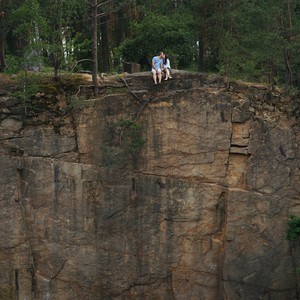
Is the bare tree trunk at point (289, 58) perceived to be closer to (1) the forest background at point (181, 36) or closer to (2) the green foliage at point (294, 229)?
(1) the forest background at point (181, 36)

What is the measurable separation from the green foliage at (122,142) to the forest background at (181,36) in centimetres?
245

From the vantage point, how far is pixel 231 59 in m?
18.1

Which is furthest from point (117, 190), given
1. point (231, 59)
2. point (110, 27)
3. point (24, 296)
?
point (110, 27)

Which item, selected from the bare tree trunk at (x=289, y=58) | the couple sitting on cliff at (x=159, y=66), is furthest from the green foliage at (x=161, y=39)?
the bare tree trunk at (x=289, y=58)

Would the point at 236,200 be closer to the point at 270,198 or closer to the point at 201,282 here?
the point at 270,198

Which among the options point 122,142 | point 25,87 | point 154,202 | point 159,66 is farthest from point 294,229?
point 25,87

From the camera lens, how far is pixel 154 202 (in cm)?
1717

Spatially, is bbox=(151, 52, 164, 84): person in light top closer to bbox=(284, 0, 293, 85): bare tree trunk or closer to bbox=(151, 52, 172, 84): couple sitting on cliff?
bbox=(151, 52, 172, 84): couple sitting on cliff

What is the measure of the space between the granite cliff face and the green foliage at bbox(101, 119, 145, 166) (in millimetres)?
145

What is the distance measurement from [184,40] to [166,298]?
9.56m

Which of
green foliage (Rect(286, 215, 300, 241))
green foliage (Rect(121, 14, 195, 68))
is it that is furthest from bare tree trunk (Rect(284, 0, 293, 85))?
green foliage (Rect(286, 215, 300, 241))

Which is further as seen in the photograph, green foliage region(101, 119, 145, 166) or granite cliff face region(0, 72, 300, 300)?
granite cliff face region(0, 72, 300, 300)

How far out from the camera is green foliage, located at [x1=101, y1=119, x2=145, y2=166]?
1681 centimetres

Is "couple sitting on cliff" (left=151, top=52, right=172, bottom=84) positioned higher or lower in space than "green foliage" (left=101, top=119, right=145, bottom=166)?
higher
